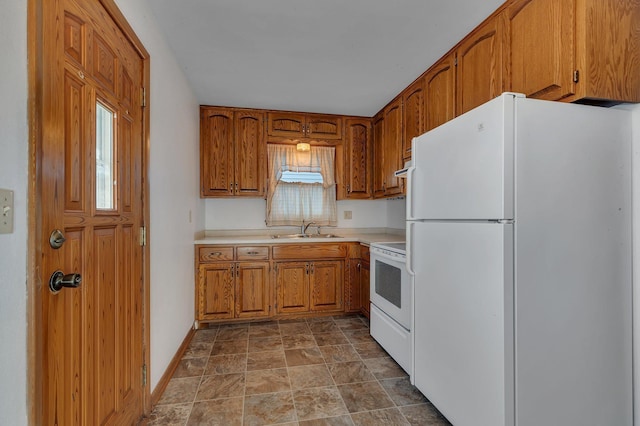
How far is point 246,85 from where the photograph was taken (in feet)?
8.41

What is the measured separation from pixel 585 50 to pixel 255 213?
3.05 metres

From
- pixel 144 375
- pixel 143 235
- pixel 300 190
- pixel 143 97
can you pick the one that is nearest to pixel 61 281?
pixel 143 235

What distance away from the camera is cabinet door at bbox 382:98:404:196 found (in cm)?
281

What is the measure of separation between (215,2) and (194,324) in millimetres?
2639

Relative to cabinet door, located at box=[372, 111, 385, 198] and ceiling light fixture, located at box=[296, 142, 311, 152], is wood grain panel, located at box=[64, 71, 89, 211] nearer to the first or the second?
ceiling light fixture, located at box=[296, 142, 311, 152]

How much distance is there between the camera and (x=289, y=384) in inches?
75.0

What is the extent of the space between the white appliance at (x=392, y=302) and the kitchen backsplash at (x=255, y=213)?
1070 millimetres

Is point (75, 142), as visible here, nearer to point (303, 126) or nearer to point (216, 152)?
point (216, 152)

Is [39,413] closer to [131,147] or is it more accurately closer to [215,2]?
[131,147]

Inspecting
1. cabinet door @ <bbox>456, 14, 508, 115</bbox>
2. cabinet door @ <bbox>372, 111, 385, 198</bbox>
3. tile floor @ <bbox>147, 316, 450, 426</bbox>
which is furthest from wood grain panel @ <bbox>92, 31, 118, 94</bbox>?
cabinet door @ <bbox>372, 111, 385, 198</bbox>

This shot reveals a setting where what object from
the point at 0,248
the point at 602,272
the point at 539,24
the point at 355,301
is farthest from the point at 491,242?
the point at 355,301

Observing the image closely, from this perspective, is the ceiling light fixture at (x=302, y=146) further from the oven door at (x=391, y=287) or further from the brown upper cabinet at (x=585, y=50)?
the brown upper cabinet at (x=585, y=50)

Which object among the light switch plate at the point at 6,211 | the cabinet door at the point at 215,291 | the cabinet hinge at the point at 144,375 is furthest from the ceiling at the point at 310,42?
the cabinet hinge at the point at 144,375

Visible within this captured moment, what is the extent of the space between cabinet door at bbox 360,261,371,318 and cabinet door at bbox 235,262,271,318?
101 centimetres
